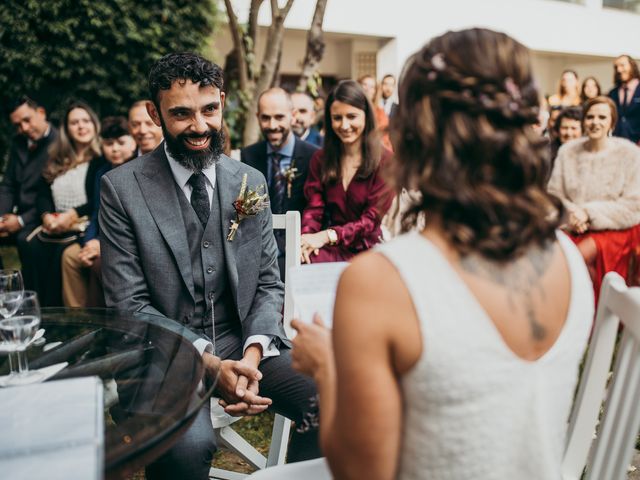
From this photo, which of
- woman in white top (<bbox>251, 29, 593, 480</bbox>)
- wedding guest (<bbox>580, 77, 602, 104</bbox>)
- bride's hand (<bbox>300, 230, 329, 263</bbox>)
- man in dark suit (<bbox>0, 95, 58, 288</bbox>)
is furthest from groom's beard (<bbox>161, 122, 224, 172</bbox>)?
wedding guest (<bbox>580, 77, 602, 104</bbox>)

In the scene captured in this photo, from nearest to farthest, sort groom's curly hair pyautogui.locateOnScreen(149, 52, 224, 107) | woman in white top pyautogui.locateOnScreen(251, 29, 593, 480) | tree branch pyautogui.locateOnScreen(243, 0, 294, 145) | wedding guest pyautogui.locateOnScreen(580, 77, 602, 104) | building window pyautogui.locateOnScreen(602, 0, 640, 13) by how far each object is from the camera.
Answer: woman in white top pyautogui.locateOnScreen(251, 29, 593, 480) < groom's curly hair pyautogui.locateOnScreen(149, 52, 224, 107) < tree branch pyautogui.locateOnScreen(243, 0, 294, 145) < wedding guest pyautogui.locateOnScreen(580, 77, 602, 104) < building window pyautogui.locateOnScreen(602, 0, 640, 13)

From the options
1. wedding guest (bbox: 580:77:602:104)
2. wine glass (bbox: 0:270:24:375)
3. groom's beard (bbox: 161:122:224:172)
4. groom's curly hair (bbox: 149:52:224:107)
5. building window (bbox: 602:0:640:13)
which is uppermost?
building window (bbox: 602:0:640:13)

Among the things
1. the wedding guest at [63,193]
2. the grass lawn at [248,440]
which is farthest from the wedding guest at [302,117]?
the grass lawn at [248,440]

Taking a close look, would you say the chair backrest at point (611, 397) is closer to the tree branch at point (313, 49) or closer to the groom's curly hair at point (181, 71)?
the groom's curly hair at point (181, 71)

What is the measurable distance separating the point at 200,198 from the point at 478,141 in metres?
1.64

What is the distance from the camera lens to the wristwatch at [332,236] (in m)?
3.77

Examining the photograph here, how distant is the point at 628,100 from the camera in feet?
25.0

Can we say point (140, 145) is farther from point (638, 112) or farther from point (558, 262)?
point (638, 112)

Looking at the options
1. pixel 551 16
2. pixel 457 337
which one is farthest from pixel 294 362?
pixel 551 16

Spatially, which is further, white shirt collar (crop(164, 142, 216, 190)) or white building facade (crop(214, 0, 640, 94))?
white building facade (crop(214, 0, 640, 94))

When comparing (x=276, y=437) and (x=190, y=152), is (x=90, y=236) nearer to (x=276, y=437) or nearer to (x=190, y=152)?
(x=190, y=152)

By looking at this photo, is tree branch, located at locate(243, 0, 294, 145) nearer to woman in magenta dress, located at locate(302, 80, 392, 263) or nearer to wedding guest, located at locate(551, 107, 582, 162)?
woman in magenta dress, located at locate(302, 80, 392, 263)

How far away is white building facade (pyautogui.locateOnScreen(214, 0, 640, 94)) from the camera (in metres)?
12.5

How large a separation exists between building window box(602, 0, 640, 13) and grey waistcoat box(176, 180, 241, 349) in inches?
704
